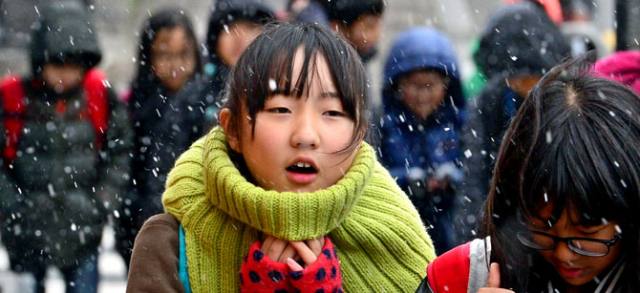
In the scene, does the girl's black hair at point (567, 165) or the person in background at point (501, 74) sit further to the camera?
the person in background at point (501, 74)

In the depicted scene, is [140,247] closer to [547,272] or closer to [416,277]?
[416,277]

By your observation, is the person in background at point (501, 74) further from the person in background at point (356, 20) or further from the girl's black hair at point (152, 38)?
the girl's black hair at point (152, 38)

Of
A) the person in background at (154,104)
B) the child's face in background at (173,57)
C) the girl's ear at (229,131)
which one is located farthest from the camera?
the child's face in background at (173,57)

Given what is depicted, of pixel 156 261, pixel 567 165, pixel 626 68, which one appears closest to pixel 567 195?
pixel 567 165

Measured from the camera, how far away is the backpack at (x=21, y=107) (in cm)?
662

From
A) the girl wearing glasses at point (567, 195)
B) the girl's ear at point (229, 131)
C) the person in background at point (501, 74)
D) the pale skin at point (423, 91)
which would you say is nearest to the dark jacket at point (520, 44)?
the person in background at point (501, 74)

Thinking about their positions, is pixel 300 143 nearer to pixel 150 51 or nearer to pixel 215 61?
pixel 215 61

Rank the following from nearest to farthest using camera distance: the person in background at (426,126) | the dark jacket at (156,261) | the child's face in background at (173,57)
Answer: the dark jacket at (156,261), the person in background at (426,126), the child's face in background at (173,57)

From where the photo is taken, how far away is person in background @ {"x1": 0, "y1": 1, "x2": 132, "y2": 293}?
655 cm

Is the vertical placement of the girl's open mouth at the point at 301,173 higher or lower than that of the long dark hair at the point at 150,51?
higher

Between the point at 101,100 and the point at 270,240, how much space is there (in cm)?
407

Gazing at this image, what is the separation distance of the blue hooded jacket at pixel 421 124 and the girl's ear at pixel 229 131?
115 inches

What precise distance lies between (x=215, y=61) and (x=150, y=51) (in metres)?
0.64

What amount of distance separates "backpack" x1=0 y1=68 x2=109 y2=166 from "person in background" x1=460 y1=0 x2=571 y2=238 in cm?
231
